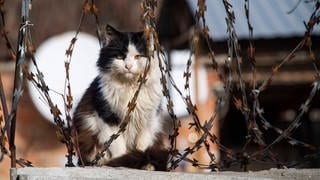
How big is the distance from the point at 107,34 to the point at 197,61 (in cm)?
327

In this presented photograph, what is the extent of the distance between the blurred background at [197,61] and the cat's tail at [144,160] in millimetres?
1409

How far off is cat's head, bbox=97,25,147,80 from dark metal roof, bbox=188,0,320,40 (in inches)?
119

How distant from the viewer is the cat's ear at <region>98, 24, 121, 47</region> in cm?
344

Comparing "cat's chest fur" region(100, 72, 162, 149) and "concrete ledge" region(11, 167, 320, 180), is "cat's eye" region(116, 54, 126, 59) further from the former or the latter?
"concrete ledge" region(11, 167, 320, 180)

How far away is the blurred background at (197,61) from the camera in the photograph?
6.65 metres

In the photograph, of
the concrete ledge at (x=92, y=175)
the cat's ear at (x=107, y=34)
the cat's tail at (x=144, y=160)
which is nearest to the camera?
the concrete ledge at (x=92, y=175)

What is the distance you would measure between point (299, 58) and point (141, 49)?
4183 mm

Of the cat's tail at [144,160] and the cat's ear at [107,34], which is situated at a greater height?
the cat's ear at [107,34]

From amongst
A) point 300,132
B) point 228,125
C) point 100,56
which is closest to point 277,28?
point 300,132

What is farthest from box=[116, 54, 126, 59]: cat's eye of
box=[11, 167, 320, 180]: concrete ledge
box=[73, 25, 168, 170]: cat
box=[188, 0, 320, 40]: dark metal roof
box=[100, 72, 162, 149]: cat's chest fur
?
box=[188, 0, 320, 40]: dark metal roof

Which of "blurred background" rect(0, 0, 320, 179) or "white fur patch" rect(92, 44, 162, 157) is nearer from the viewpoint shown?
"white fur patch" rect(92, 44, 162, 157)

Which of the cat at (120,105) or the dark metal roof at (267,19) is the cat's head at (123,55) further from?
the dark metal roof at (267,19)

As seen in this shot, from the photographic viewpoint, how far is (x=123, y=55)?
10.9ft

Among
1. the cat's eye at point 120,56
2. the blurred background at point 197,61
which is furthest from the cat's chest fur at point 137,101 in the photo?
the blurred background at point 197,61
